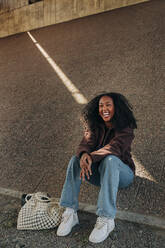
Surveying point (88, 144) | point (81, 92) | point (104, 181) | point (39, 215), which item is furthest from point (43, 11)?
point (104, 181)

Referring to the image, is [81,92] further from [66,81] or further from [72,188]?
[72,188]

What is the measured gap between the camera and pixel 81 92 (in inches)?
230

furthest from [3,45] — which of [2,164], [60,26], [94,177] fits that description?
[94,177]

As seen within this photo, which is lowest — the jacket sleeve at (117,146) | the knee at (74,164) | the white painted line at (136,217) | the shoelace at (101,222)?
the white painted line at (136,217)

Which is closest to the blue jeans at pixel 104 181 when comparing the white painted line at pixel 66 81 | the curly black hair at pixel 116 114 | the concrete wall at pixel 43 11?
the curly black hair at pixel 116 114

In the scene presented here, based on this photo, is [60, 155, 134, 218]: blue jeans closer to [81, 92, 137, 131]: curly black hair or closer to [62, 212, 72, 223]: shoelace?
[62, 212, 72, 223]: shoelace

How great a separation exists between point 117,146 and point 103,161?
221mm

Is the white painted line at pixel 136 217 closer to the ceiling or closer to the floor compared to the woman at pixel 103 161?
closer to the floor

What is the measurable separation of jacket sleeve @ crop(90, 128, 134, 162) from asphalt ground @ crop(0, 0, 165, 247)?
2.34ft

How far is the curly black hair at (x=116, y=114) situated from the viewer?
2.88m

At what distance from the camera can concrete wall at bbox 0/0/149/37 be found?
31.1ft

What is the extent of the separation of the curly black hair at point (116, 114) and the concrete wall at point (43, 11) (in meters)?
6.97

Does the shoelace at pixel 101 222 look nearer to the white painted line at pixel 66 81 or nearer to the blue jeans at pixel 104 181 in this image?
the blue jeans at pixel 104 181

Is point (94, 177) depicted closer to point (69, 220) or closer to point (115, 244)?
point (69, 220)
